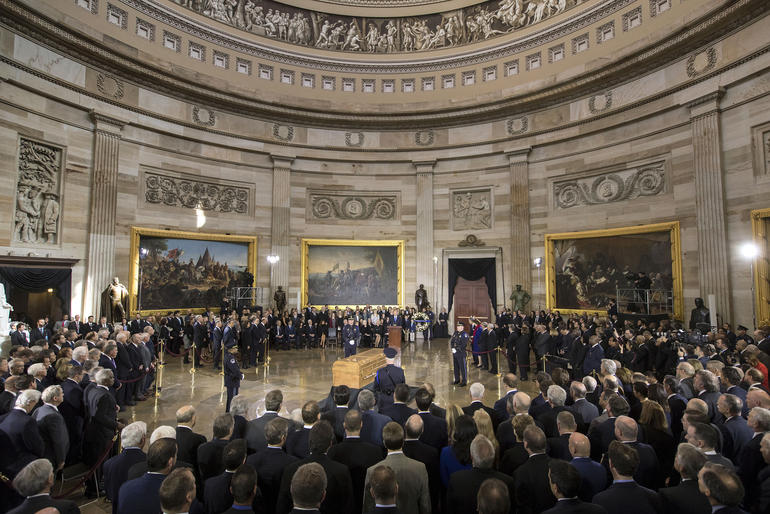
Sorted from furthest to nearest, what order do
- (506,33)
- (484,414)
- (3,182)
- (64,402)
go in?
(506,33), (3,182), (64,402), (484,414)

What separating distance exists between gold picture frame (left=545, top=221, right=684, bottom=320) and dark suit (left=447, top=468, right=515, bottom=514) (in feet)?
51.0

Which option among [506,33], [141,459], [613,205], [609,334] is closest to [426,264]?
[613,205]

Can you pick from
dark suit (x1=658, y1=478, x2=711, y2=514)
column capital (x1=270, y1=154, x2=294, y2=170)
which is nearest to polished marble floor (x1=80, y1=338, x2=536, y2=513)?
dark suit (x1=658, y1=478, x2=711, y2=514)

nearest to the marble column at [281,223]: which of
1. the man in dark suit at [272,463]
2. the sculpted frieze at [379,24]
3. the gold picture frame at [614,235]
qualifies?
the sculpted frieze at [379,24]

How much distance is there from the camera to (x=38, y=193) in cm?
1491

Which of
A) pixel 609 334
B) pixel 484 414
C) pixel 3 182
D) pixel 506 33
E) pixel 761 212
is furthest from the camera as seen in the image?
pixel 506 33

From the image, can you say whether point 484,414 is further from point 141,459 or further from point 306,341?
point 306,341

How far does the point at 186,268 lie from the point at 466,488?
18.4 m

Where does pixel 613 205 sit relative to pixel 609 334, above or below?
above

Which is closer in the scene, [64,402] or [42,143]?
[64,402]

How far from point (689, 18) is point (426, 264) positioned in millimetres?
14694

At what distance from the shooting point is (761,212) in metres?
13.0

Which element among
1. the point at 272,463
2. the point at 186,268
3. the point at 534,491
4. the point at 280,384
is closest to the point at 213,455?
the point at 272,463

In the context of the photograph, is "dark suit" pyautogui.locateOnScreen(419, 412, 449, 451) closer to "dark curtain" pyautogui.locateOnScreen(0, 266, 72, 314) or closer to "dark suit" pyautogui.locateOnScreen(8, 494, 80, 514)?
"dark suit" pyautogui.locateOnScreen(8, 494, 80, 514)
